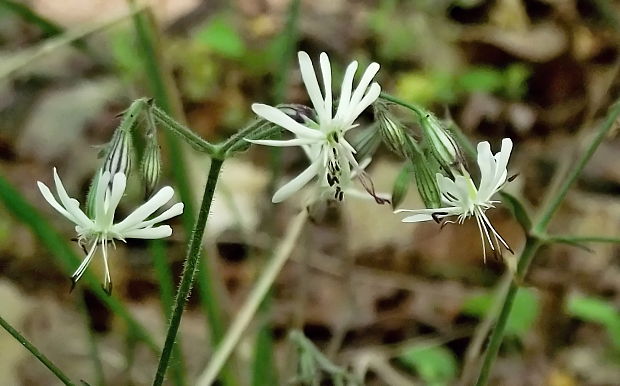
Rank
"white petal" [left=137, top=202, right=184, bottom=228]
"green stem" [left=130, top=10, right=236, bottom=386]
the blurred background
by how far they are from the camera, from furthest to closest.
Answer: the blurred background < "green stem" [left=130, top=10, right=236, bottom=386] < "white petal" [left=137, top=202, right=184, bottom=228]

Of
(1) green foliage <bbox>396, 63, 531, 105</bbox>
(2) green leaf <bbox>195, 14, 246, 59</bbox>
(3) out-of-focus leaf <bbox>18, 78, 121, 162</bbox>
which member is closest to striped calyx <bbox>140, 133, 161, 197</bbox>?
(3) out-of-focus leaf <bbox>18, 78, 121, 162</bbox>

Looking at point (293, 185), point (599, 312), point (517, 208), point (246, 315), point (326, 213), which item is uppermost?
point (293, 185)

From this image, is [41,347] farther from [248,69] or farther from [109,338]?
[248,69]

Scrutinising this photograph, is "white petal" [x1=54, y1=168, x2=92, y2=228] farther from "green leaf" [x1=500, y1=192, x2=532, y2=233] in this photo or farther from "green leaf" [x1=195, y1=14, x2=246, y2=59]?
"green leaf" [x1=195, y1=14, x2=246, y2=59]

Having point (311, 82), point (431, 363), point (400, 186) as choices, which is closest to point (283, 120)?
point (311, 82)

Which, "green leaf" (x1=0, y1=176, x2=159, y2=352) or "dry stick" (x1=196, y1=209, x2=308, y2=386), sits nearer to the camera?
"green leaf" (x1=0, y1=176, x2=159, y2=352)

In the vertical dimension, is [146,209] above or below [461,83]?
above

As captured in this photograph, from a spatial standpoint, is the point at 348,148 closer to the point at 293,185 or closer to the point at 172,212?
the point at 293,185
